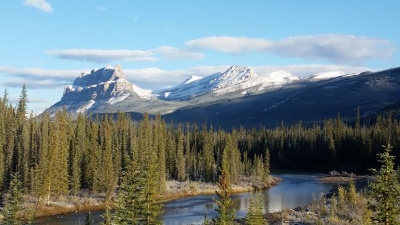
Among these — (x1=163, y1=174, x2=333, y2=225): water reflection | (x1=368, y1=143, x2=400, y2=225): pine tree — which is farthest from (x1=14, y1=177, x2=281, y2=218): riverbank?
(x1=368, y1=143, x2=400, y2=225): pine tree

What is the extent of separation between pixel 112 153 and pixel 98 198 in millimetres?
18199

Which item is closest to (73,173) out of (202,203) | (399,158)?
(202,203)

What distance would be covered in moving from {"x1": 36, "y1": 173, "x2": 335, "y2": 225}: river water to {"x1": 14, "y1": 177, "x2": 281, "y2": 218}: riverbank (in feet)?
9.61

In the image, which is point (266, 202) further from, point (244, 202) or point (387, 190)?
point (387, 190)

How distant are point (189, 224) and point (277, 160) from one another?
124381mm

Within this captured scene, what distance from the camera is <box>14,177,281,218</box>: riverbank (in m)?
73.9

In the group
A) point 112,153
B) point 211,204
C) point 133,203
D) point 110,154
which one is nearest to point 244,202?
point 211,204

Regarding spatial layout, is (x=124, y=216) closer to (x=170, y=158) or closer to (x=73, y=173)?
(x=73, y=173)

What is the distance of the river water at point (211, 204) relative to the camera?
213 ft

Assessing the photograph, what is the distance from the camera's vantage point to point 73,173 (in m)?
87.6

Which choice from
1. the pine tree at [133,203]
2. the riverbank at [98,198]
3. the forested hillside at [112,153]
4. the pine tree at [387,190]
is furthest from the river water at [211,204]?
the pine tree at [387,190]

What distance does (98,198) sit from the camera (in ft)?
276

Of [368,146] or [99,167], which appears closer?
[99,167]

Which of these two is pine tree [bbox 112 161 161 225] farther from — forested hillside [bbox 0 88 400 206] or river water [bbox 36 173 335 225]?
river water [bbox 36 173 335 225]
